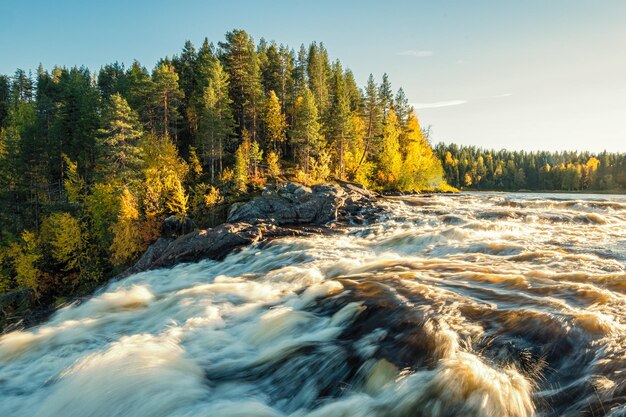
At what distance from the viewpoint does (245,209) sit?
1115 inches

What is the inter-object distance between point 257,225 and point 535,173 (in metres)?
163

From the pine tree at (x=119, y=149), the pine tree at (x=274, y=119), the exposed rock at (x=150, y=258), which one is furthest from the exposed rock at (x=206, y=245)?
the pine tree at (x=274, y=119)

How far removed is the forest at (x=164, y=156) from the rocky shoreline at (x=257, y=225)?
104 inches

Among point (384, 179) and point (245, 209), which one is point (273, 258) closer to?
point (245, 209)

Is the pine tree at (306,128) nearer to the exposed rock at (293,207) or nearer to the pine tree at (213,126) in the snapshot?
the pine tree at (213,126)

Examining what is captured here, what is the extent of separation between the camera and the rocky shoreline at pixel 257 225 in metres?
19.7

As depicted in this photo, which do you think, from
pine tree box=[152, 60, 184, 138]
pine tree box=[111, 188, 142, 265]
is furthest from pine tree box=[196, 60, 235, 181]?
pine tree box=[111, 188, 142, 265]

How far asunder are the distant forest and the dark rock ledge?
123 meters

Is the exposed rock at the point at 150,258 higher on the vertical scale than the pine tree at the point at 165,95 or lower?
lower

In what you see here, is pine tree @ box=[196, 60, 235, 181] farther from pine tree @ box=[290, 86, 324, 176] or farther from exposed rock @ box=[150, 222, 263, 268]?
exposed rock @ box=[150, 222, 263, 268]

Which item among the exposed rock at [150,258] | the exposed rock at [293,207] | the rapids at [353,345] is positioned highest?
the exposed rock at [293,207]

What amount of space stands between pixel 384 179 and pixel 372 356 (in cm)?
5672

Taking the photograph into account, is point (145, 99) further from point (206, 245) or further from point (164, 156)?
point (206, 245)

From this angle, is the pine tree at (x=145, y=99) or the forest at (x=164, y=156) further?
the pine tree at (x=145, y=99)
